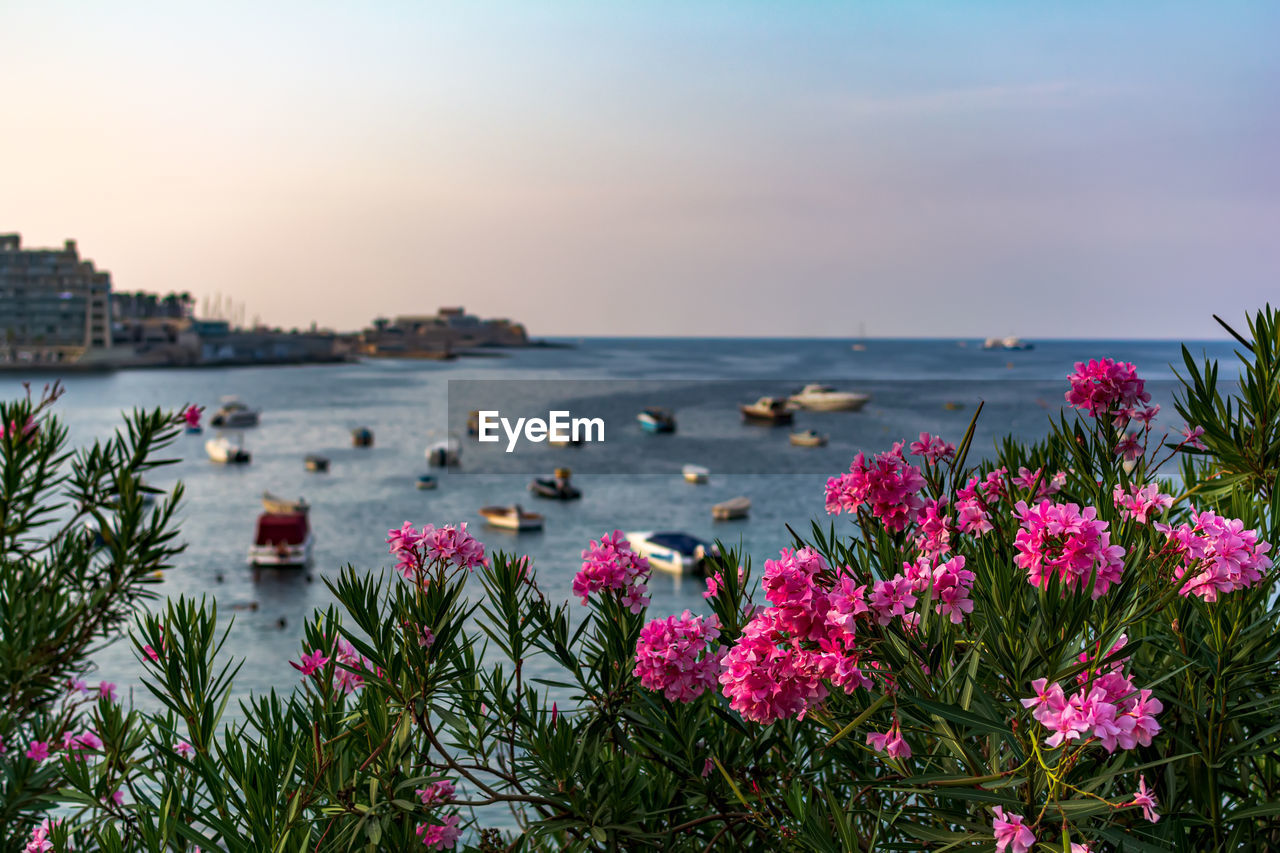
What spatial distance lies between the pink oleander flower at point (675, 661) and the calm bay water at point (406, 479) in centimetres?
38

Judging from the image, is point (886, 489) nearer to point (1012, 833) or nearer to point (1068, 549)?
point (1068, 549)

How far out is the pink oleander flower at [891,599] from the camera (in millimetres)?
2107

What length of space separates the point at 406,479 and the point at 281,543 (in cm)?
2198

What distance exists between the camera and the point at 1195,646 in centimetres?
243

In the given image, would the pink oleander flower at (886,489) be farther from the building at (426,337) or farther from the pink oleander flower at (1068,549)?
the building at (426,337)

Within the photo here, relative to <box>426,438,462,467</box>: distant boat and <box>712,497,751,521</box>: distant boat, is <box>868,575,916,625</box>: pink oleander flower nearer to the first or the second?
<box>712,497,751,521</box>: distant boat

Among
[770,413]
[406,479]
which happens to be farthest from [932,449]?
[770,413]

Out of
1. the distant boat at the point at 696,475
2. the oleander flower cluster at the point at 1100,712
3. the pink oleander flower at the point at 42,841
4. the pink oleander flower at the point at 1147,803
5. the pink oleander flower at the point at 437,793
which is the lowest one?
the distant boat at the point at 696,475

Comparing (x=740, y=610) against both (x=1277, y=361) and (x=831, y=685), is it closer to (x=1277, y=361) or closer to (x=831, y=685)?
(x=831, y=685)

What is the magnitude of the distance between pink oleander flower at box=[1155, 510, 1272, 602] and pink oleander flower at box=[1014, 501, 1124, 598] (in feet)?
1.06

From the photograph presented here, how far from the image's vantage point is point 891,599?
2123 millimetres

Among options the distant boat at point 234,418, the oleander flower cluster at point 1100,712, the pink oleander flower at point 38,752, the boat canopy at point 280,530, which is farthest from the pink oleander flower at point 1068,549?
the distant boat at point 234,418

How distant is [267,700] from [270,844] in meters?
0.72

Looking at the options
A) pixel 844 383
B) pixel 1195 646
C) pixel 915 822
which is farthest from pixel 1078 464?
pixel 844 383
